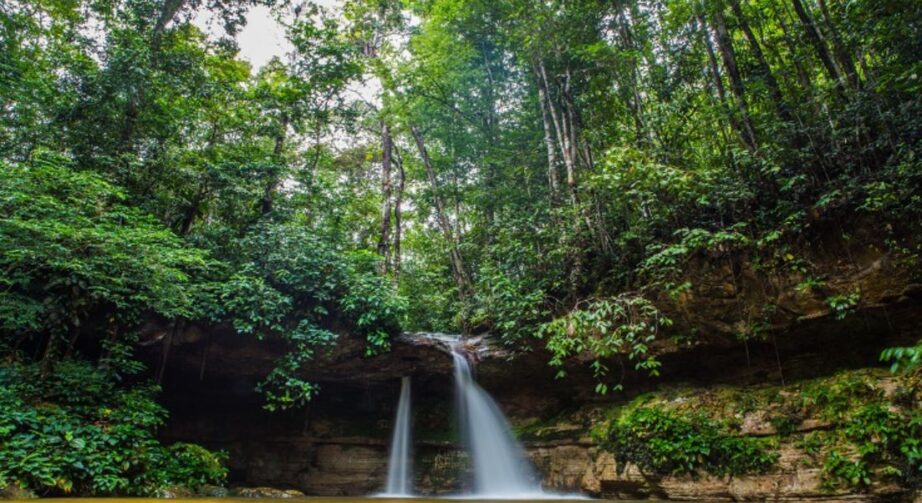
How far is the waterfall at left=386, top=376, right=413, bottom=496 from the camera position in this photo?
384 inches

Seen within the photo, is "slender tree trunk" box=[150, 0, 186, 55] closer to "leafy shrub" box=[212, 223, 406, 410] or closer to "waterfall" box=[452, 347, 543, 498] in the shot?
"leafy shrub" box=[212, 223, 406, 410]

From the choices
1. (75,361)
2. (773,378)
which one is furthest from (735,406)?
(75,361)

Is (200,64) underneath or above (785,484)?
above

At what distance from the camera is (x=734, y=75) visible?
8047 mm

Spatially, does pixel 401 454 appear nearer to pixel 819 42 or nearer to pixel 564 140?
pixel 564 140

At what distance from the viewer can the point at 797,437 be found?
20.7 feet

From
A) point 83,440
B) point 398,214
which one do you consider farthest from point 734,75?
point 83,440

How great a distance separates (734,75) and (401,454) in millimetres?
9720

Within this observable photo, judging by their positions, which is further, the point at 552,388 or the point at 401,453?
the point at 401,453

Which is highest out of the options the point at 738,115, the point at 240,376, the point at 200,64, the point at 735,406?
the point at 200,64

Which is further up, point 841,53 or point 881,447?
point 841,53

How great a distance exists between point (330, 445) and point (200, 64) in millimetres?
9006

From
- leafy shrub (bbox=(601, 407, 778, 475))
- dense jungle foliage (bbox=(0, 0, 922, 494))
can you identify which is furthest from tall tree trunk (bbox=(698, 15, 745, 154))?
leafy shrub (bbox=(601, 407, 778, 475))

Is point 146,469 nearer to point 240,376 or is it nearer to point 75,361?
point 75,361
